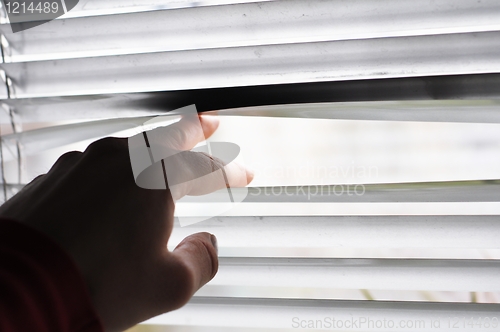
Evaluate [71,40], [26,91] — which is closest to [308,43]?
[71,40]

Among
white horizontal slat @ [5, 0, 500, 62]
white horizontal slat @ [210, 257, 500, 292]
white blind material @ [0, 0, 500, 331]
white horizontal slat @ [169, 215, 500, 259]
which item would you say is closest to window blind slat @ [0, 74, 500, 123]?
white blind material @ [0, 0, 500, 331]

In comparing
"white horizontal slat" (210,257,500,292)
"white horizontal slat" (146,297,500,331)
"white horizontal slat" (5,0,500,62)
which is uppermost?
"white horizontal slat" (5,0,500,62)

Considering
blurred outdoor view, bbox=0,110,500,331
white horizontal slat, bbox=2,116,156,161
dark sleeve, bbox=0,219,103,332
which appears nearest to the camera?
dark sleeve, bbox=0,219,103,332

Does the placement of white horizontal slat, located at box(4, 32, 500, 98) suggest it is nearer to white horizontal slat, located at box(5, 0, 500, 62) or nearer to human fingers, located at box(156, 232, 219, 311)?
white horizontal slat, located at box(5, 0, 500, 62)

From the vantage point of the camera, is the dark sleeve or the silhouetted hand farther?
the silhouetted hand

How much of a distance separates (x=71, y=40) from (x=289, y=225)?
0.72 metres

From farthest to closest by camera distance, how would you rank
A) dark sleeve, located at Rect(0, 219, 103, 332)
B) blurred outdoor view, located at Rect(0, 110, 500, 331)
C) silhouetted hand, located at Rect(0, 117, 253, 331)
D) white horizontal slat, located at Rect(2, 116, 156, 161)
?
white horizontal slat, located at Rect(2, 116, 156, 161)
blurred outdoor view, located at Rect(0, 110, 500, 331)
silhouetted hand, located at Rect(0, 117, 253, 331)
dark sleeve, located at Rect(0, 219, 103, 332)

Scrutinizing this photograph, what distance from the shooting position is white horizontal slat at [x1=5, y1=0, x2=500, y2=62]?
3.00 feet

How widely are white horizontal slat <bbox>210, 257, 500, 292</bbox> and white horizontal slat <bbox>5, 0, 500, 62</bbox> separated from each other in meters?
0.55

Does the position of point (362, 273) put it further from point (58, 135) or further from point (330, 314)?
point (58, 135)

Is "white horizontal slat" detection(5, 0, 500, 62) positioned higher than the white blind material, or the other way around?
"white horizontal slat" detection(5, 0, 500, 62)

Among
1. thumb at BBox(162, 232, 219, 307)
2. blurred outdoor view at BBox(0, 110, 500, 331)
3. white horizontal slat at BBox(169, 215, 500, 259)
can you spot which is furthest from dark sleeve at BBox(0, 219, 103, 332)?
blurred outdoor view at BBox(0, 110, 500, 331)

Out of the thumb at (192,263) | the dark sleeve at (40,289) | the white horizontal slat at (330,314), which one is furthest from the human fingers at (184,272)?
the white horizontal slat at (330,314)

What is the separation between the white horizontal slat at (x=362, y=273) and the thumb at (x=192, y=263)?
0.16 meters
